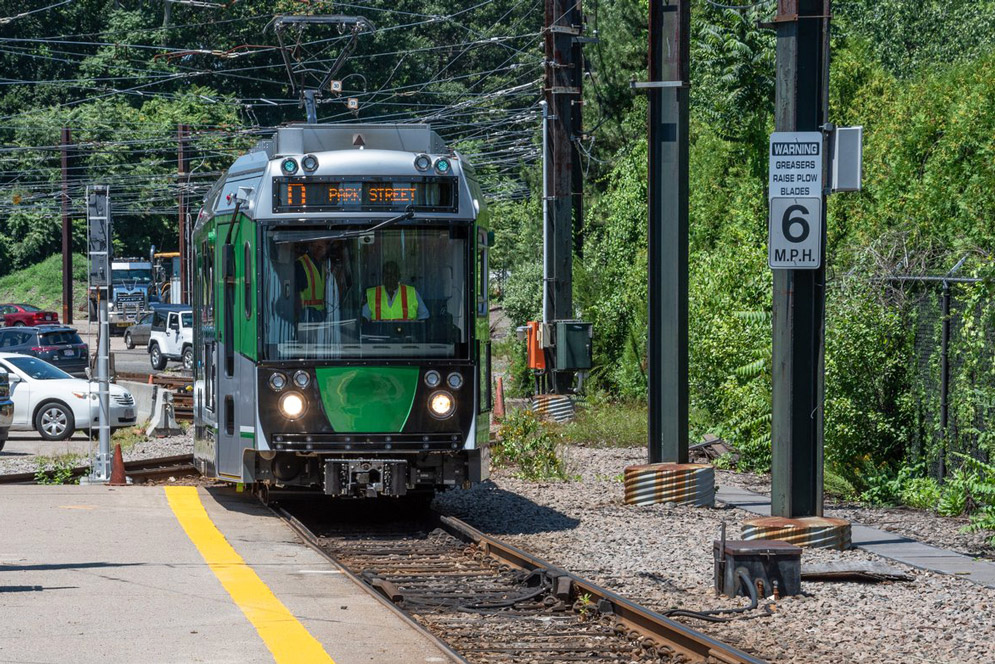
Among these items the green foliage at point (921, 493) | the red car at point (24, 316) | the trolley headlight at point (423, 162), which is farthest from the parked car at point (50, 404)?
the red car at point (24, 316)

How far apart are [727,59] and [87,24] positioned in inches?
2152

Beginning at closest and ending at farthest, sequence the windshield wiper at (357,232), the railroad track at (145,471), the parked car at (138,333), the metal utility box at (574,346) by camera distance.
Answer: the windshield wiper at (357,232) < the railroad track at (145,471) < the metal utility box at (574,346) < the parked car at (138,333)

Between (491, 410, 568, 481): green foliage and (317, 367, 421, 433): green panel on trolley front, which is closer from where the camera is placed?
(317, 367, 421, 433): green panel on trolley front

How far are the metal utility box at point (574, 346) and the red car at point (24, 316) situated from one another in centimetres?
A: 4038

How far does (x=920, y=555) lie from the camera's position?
1171 centimetres

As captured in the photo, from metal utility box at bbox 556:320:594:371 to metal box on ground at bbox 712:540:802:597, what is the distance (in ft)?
36.4

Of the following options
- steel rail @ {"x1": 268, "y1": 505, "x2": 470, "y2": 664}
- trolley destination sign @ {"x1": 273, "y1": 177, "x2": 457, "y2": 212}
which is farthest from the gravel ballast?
trolley destination sign @ {"x1": 273, "y1": 177, "x2": 457, "y2": 212}

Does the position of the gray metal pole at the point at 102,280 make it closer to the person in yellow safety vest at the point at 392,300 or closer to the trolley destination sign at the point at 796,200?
the person in yellow safety vest at the point at 392,300

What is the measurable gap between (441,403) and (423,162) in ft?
7.11

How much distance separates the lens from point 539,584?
10.0 metres

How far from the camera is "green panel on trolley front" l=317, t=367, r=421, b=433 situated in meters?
12.5

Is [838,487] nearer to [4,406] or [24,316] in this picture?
[4,406]

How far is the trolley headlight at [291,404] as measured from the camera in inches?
490

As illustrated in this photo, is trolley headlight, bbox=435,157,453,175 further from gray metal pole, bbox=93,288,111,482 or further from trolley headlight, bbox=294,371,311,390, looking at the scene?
gray metal pole, bbox=93,288,111,482
